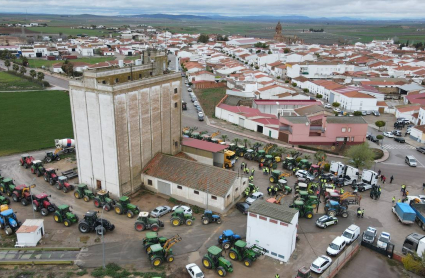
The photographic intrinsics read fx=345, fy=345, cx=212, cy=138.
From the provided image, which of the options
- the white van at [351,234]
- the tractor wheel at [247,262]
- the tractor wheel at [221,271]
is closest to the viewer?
the tractor wheel at [221,271]

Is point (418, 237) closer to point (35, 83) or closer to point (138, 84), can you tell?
point (138, 84)

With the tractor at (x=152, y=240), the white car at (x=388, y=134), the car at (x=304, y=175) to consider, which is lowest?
the white car at (x=388, y=134)

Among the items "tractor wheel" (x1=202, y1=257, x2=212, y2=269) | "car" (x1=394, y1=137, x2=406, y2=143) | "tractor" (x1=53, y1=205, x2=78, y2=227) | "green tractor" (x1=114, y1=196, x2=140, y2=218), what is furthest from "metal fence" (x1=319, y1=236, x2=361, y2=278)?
"car" (x1=394, y1=137, x2=406, y2=143)

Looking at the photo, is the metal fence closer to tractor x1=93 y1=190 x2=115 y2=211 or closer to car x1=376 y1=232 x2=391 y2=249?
car x1=376 y1=232 x2=391 y2=249

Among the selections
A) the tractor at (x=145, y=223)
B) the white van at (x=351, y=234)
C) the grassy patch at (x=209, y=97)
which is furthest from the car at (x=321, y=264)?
the grassy patch at (x=209, y=97)

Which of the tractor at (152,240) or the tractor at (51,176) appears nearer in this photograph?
the tractor at (152,240)

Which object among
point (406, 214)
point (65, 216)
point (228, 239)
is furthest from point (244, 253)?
point (406, 214)

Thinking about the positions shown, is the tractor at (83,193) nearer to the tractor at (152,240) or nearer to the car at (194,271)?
the tractor at (152,240)

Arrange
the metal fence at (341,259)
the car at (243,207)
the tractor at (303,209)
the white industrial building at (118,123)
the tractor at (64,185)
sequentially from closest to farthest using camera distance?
1. the metal fence at (341,259)
2. the tractor at (303,209)
3. the car at (243,207)
4. the white industrial building at (118,123)
5. the tractor at (64,185)

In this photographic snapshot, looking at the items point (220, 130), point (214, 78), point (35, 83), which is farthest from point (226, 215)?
point (35, 83)
